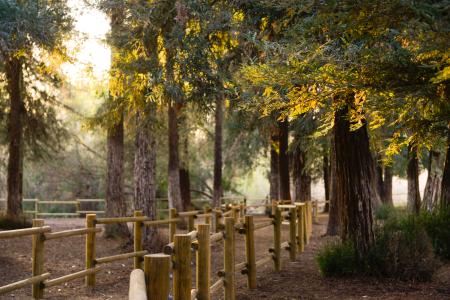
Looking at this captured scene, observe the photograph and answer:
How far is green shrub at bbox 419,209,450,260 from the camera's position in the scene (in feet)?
37.4

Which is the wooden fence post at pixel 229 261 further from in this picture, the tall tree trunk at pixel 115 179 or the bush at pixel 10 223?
the bush at pixel 10 223

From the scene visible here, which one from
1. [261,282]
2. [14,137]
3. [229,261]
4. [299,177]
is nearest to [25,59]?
[14,137]

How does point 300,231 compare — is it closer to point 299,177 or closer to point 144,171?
point 144,171

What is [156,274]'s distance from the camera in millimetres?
3859

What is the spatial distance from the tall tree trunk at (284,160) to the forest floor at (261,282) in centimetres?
635

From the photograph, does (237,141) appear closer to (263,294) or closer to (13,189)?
(13,189)

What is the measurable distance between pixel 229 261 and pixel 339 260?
230 cm

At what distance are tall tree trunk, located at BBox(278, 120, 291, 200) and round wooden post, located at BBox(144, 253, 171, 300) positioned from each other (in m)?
16.7

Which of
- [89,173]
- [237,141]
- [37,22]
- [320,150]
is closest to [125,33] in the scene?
[37,22]

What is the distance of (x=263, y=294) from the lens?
917 cm

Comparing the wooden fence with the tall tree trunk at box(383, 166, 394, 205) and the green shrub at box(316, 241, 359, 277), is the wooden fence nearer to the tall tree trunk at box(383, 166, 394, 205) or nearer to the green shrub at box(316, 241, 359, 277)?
the green shrub at box(316, 241, 359, 277)

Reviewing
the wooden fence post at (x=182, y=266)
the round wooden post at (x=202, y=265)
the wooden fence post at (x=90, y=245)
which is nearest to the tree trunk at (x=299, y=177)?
the wooden fence post at (x=90, y=245)

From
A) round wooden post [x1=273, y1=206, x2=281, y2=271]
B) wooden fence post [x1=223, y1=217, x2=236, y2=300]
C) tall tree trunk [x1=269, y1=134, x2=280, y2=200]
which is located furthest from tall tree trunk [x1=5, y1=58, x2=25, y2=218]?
wooden fence post [x1=223, y1=217, x2=236, y2=300]

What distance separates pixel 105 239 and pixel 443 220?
8.77 m
